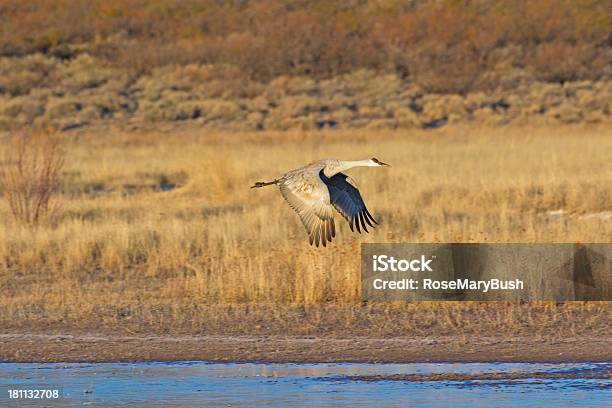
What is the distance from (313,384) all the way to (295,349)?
130 centimetres

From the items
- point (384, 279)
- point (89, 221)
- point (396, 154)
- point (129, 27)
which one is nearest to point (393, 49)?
point (129, 27)

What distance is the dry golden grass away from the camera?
440 inches

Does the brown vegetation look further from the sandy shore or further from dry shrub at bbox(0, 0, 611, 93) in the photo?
the sandy shore

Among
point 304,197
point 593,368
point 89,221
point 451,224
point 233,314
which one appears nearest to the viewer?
point 593,368

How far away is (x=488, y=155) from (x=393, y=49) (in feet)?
73.1

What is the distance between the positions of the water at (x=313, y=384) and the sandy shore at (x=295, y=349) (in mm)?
224

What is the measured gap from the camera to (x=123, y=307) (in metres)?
11.1

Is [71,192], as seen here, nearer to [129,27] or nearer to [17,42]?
[17,42]

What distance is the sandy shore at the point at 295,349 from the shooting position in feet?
29.6

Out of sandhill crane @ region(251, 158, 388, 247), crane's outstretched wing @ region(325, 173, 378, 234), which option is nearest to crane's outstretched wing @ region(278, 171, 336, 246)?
sandhill crane @ region(251, 158, 388, 247)

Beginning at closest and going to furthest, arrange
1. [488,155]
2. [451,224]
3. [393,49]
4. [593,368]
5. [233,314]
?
[593,368] → [233,314] → [451,224] → [488,155] → [393,49]

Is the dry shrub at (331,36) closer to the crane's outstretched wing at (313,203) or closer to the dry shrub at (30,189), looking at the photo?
the dry shrub at (30,189)

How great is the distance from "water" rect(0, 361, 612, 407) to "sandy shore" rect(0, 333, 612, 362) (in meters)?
0.22

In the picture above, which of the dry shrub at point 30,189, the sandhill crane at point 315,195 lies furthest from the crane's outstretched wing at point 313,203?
the dry shrub at point 30,189
